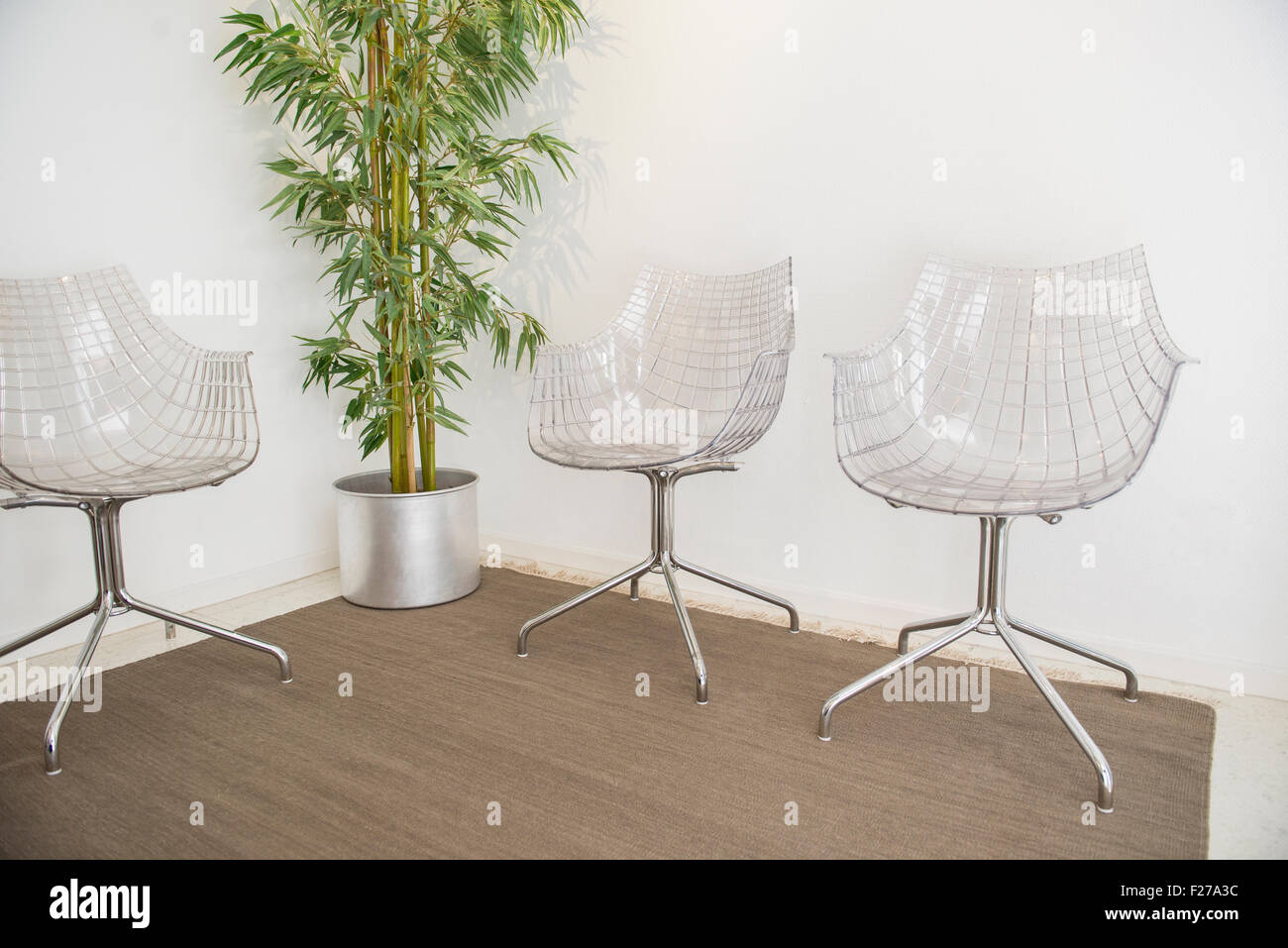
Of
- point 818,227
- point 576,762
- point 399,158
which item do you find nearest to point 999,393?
point 818,227

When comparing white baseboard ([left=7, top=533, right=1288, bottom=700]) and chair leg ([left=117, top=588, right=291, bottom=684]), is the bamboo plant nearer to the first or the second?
white baseboard ([left=7, top=533, right=1288, bottom=700])

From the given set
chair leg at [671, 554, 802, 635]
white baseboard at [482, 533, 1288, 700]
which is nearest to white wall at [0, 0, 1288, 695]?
white baseboard at [482, 533, 1288, 700]

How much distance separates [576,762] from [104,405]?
161cm

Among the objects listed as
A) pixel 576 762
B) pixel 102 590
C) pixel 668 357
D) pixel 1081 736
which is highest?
pixel 668 357

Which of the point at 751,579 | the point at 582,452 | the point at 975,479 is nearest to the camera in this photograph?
the point at 975,479

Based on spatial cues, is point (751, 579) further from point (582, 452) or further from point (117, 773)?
point (117, 773)

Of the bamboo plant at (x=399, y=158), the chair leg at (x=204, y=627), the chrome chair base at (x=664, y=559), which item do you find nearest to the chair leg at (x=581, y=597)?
the chrome chair base at (x=664, y=559)

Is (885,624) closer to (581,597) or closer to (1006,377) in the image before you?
(1006,377)

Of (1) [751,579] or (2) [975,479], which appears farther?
(1) [751,579]

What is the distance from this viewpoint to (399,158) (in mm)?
2518

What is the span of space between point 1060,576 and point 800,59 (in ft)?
5.41

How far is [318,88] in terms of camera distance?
7.81ft
